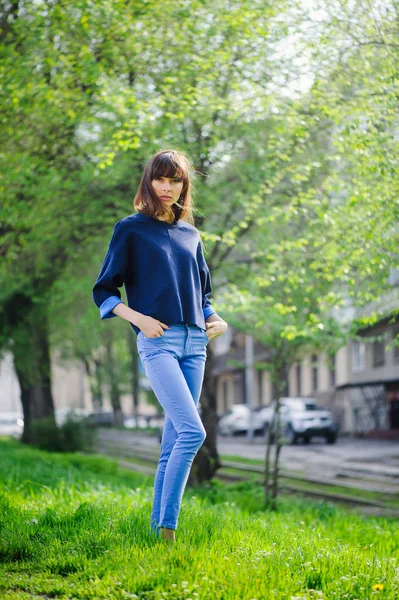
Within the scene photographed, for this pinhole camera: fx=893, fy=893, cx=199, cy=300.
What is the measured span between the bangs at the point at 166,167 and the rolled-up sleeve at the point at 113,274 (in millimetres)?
372

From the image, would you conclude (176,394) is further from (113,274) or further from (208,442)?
(208,442)

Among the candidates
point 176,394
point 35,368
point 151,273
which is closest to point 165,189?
point 151,273

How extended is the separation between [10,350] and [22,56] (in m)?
15.6

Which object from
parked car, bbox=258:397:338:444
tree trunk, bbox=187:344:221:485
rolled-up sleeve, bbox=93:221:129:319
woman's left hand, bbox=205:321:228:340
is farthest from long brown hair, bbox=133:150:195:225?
parked car, bbox=258:397:338:444

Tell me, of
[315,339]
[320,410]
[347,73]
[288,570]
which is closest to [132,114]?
[347,73]

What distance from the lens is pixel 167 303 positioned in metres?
4.69

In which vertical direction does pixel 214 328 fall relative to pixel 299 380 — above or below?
below

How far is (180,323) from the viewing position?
4.75 m

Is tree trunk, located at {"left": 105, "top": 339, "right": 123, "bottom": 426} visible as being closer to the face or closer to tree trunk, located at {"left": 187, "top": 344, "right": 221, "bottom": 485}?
tree trunk, located at {"left": 187, "top": 344, "right": 221, "bottom": 485}

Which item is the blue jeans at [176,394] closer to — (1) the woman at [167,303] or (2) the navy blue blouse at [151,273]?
(1) the woman at [167,303]

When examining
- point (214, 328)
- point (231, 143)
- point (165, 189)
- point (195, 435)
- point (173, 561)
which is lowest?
point (173, 561)

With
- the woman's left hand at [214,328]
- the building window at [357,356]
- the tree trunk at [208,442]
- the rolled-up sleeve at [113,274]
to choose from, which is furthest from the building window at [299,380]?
the rolled-up sleeve at [113,274]

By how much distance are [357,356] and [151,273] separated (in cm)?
3899

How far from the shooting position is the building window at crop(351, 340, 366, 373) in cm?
4195
